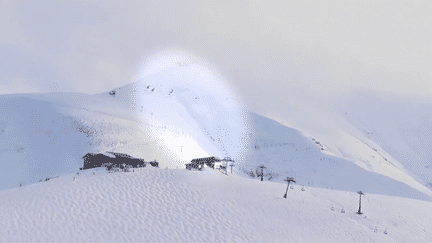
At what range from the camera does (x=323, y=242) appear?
14.5 meters

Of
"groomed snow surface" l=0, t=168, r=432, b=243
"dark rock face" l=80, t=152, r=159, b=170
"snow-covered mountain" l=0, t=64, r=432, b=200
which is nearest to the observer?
"groomed snow surface" l=0, t=168, r=432, b=243

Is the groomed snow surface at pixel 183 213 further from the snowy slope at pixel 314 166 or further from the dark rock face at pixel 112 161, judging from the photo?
the snowy slope at pixel 314 166

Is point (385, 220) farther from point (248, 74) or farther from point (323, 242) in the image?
point (248, 74)

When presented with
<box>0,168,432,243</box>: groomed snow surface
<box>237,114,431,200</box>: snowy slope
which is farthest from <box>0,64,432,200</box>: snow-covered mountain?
<box>0,168,432,243</box>: groomed snow surface

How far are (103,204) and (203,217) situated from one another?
18.6 ft

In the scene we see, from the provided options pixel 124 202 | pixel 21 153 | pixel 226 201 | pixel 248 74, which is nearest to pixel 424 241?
pixel 226 201

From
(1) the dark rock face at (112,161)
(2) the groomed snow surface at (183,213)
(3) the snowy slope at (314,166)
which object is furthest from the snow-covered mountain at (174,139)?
(2) the groomed snow surface at (183,213)

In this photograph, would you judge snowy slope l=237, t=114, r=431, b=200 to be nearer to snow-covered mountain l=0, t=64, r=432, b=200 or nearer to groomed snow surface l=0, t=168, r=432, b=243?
snow-covered mountain l=0, t=64, r=432, b=200

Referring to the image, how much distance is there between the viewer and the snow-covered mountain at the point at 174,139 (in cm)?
4112

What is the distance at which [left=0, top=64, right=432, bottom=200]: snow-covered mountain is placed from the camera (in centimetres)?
4112

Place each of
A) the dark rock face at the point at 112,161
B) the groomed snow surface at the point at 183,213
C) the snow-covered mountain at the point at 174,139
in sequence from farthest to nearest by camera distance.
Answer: the snow-covered mountain at the point at 174,139, the dark rock face at the point at 112,161, the groomed snow surface at the point at 183,213

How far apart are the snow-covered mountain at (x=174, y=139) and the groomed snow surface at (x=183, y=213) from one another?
1992 centimetres

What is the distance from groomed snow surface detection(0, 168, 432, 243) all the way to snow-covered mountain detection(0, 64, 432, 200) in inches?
784

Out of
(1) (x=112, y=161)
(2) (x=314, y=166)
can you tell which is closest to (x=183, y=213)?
(1) (x=112, y=161)
